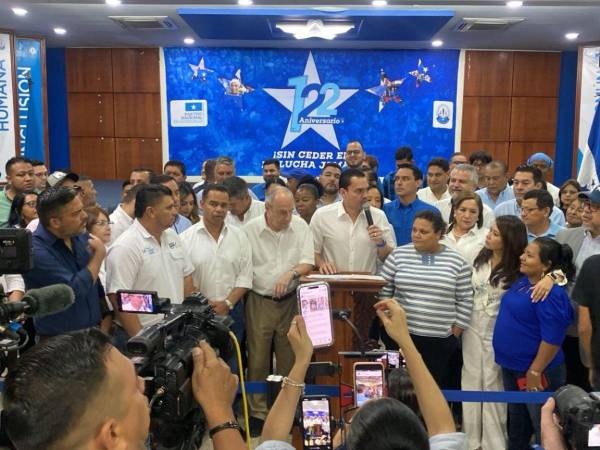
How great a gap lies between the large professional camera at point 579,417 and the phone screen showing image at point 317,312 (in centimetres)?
103

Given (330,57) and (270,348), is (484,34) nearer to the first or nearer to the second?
(330,57)

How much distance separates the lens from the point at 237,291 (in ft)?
11.2

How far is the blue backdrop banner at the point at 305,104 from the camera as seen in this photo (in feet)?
31.6

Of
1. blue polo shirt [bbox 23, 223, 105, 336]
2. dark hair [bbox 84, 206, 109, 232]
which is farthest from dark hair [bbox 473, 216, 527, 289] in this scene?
dark hair [bbox 84, 206, 109, 232]

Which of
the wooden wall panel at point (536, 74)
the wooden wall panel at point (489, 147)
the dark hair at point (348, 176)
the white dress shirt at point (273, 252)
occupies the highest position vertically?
the wooden wall panel at point (536, 74)

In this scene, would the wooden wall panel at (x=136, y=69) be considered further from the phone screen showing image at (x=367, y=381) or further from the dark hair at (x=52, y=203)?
the phone screen showing image at (x=367, y=381)

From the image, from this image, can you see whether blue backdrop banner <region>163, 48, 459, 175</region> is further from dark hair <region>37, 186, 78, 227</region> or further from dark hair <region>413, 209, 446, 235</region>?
dark hair <region>37, 186, 78, 227</region>

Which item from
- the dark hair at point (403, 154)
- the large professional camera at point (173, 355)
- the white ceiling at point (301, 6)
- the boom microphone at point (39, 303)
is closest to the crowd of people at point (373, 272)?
the boom microphone at point (39, 303)

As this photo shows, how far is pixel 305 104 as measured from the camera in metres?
9.73

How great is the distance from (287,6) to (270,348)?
168 inches

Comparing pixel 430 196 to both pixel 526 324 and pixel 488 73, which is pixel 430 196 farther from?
pixel 488 73

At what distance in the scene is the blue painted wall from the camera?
9.70 m

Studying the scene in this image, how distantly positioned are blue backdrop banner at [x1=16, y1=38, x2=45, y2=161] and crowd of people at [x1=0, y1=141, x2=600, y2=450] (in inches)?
202

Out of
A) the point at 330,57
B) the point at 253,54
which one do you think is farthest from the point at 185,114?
the point at 330,57
